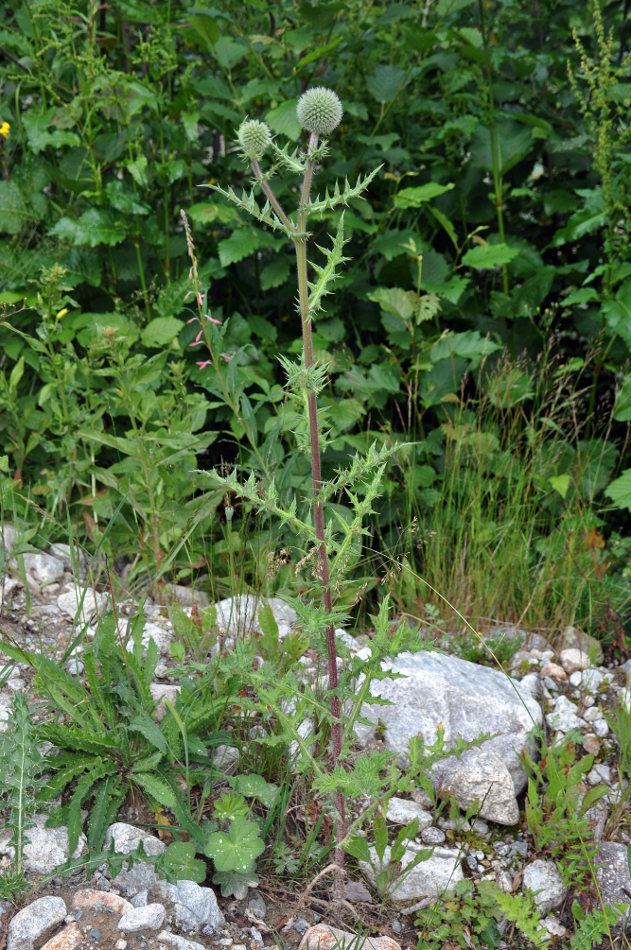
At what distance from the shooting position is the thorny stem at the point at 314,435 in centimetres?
156

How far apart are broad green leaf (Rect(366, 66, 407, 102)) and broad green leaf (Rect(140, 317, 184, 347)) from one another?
4.34 feet

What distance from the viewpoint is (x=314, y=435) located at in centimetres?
165

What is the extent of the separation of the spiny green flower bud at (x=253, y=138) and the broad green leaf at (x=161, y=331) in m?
1.47

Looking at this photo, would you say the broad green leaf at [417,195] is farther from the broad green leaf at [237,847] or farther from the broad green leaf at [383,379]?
the broad green leaf at [237,847]

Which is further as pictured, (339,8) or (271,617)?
(339,8)

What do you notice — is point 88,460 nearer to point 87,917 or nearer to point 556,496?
point 87,917

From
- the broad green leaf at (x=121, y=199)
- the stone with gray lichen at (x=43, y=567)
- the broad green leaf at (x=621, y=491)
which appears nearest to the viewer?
the stone with gray lichen at (x=43, y=567)

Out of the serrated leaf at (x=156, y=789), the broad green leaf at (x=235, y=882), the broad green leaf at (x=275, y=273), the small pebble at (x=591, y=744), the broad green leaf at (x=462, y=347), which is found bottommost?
the small pebble at (x=591, y=744)

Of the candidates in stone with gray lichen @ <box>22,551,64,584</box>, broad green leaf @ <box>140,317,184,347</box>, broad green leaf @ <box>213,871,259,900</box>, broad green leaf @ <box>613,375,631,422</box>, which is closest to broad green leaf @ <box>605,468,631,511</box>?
broad green leaf @ <box>613,375,631,422</box>

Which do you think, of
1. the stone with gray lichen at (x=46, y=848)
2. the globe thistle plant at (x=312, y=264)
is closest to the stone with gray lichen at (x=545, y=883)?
the globe thistle plant at (x=312, y=264)

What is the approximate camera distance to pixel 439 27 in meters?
3.68

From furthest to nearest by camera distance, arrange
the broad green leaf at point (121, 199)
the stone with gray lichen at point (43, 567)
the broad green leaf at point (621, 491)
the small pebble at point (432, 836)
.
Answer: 1. the broad green leaf at point (121, 199)
2. the broad green leaf at point (621, 491)
3. the stone with gray lichen at point (43, 567)
4. the small pebble at point (432, 836)

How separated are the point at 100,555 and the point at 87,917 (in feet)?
4.82

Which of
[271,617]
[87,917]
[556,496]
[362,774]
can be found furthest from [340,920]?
[556,496]
